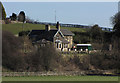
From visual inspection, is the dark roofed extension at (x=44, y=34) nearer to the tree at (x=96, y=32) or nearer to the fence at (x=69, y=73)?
the tree at (x=96, y=32)

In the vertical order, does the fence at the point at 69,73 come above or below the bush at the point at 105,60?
below

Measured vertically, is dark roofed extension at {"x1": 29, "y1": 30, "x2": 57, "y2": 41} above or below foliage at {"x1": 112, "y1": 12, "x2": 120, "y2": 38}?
below

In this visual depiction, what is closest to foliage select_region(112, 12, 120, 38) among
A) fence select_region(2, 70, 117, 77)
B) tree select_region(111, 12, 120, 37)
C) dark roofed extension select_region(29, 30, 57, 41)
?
tree select_region(111, 12, 120, 37)

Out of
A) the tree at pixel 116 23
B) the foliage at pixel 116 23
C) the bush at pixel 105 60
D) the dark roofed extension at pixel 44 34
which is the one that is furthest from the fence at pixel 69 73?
the tree at pixel 116 23

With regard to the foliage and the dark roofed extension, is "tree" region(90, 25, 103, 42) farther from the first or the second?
the dark roofed extension

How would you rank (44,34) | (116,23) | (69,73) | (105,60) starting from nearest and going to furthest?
1. (69,73)
2. (105,60)
3. (44,34)
4. (116,23)

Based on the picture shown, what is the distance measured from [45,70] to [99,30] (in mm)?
29259

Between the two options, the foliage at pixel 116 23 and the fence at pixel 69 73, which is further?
the foliage at pixel 116 23

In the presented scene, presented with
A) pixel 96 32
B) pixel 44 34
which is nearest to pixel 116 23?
pixel 96 32

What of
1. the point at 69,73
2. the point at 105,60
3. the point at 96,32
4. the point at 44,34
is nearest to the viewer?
the point at 69,73

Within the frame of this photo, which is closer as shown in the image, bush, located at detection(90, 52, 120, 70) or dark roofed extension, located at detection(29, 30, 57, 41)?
bush, located at detection(90, 52, 120, 70)

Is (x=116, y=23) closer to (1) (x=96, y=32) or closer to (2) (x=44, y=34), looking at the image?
(1) (x=96, y=32)

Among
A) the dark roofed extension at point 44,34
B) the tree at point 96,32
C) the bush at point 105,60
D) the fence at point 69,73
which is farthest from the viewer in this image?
the tree at point 96,32

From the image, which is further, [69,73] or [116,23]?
[116,23]
